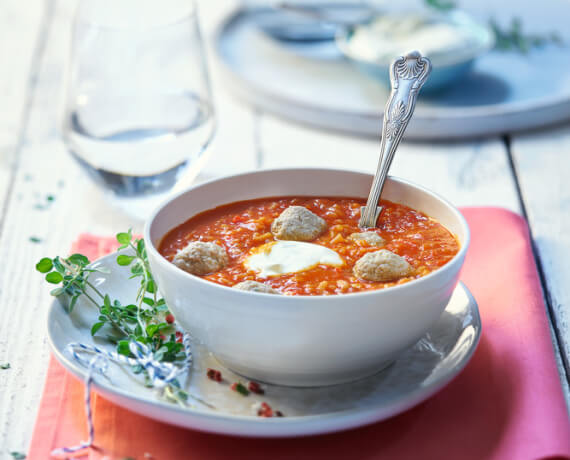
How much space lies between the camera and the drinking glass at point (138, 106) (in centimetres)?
279

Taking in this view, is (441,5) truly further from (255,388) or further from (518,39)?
(255,388)

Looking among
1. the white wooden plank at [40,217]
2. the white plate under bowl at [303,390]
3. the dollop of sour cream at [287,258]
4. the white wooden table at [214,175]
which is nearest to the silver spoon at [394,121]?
the dollop of sour cream at [287,258]

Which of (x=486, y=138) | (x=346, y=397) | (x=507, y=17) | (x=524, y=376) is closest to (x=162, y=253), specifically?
(x=346, y=397)

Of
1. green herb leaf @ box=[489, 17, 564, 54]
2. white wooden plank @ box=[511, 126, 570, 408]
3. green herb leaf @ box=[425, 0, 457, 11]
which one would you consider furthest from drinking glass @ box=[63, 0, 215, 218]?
green herb leaf @ box=[489, 17, 564, 54]

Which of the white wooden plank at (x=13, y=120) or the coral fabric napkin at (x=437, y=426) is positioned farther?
the white wooden plank at (x=13, y=120)

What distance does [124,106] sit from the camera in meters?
3.00

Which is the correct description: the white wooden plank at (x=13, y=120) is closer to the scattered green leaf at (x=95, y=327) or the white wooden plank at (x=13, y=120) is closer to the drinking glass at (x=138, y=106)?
the scattered green leaf at (x=95, y=327)

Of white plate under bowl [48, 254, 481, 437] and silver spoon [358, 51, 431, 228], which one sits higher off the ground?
silver spoon [358, 51, 431, 228]

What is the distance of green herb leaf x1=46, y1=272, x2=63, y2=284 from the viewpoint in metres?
1.92

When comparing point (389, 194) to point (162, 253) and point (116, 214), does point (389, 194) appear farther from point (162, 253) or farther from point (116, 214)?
point (116, 214)

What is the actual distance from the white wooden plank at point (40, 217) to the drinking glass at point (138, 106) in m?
0.18

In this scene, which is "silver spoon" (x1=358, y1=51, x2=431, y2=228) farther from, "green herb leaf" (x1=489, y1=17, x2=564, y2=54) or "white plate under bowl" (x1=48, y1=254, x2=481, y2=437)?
"green herb leaf" (x1=489, y1=17, x2=564, y2=54)

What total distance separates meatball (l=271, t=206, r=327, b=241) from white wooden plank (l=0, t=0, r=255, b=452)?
70 cm

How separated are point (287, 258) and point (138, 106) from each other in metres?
1.43
